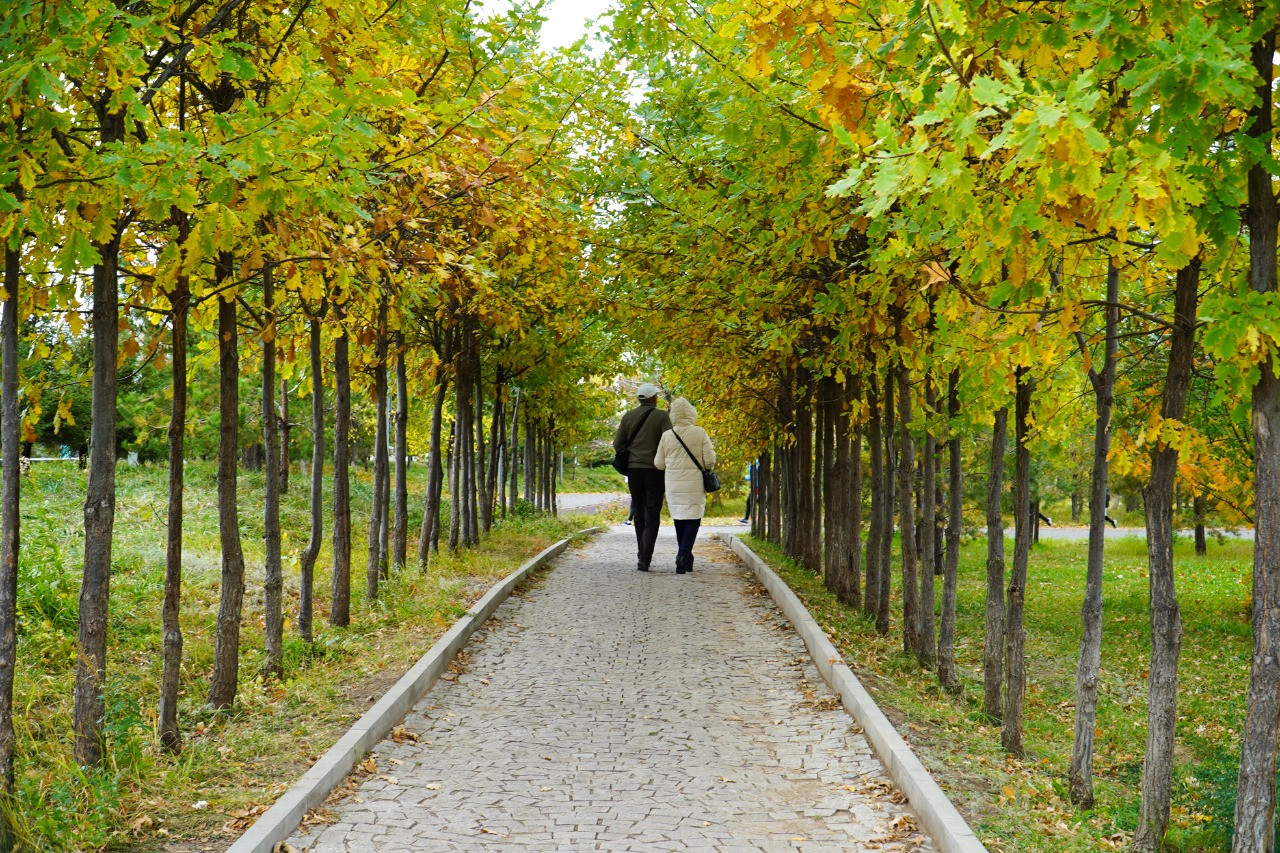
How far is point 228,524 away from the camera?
6.96 metres

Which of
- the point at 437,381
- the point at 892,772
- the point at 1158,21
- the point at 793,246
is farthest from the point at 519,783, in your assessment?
the point at 437,381

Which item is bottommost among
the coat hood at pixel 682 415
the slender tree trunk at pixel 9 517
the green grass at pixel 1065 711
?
the green grass at pixel 1065 711

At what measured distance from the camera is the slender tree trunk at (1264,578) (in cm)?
455

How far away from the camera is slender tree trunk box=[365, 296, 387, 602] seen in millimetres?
11211

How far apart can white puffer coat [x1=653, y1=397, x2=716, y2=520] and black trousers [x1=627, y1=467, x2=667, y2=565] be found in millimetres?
235

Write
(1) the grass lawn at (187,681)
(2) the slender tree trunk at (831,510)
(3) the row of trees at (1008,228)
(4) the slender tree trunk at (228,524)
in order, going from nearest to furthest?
(3) the row of trees at (1008,228) → (1) the grass lawn at (187,681) → (4) the slender tree trunk at (228,524) → (2) the slender tree trunk at (831,510)

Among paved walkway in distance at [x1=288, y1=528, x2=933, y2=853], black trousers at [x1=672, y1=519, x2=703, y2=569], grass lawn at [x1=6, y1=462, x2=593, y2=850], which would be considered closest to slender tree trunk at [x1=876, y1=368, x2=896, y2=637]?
paved walkway in distance at [x1=288, y1=528, x2=933, y2=853]

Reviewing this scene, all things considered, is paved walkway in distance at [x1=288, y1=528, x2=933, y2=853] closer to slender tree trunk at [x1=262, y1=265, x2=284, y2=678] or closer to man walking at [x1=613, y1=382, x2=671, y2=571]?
slender tree trunk at [x1=262, y1=265, x2=284, y2=678]

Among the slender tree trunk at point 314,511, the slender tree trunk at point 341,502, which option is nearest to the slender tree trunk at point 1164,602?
the slender tree trunk at point 314,511

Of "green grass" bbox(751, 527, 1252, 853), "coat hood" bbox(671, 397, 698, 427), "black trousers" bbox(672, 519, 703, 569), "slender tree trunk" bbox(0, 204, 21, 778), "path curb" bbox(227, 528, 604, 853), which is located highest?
"coat hood" bbox(671, 397, 698, 427)

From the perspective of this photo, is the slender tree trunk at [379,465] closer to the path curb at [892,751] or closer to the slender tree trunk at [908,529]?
the path curb at [892,751]

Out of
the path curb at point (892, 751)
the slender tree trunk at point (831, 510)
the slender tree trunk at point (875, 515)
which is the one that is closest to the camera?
the path curb at point (892, 751)

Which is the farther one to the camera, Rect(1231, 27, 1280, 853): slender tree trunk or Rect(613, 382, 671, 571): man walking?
Rect(613, 382, 671, 571): man walking

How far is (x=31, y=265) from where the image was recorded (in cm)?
564
